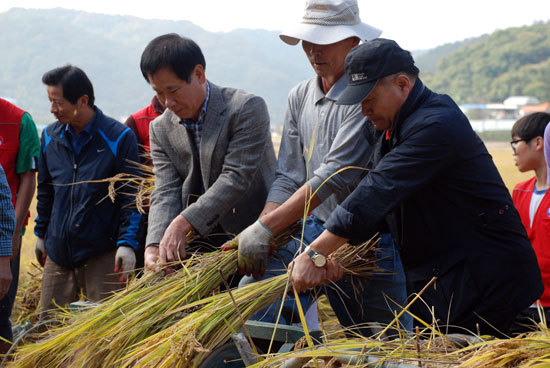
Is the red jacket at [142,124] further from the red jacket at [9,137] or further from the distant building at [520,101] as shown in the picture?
the distant building at [520,101]

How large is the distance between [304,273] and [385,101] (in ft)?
1.98

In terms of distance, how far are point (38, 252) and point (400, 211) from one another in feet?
7.89

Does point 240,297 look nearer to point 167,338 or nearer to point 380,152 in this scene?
point 167,338

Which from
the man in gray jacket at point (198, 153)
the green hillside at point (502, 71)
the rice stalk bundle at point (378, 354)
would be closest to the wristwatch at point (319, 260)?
the rice stalk bundle at point (378, 354)

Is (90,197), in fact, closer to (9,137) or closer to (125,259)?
(125,259)

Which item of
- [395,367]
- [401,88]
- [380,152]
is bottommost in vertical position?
[395,367]

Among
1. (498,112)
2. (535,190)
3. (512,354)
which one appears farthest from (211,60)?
(512,354)

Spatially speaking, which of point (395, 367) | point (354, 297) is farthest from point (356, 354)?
point (354, 297)

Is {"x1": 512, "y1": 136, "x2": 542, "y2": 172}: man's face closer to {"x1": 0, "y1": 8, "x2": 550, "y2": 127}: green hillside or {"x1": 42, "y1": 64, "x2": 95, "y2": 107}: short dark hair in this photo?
{"x1": 42, "y1": 64, "x2": 95, "y2": 107}: short dark hair

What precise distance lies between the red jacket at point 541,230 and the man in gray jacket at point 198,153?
4.58 ft

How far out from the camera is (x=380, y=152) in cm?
203

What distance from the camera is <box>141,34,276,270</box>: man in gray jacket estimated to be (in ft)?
7.94

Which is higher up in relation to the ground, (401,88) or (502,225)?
(401,88)

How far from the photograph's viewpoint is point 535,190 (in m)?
3.19
